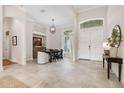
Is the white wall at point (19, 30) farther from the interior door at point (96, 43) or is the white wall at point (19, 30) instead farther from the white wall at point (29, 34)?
the interior door at point (96, 43)

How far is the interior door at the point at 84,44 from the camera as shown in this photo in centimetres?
756

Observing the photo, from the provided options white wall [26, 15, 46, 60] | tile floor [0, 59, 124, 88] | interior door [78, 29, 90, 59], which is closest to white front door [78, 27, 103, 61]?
interior door [78, 29, 90, 59]

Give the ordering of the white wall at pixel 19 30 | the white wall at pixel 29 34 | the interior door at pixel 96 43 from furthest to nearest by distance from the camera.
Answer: the white wall at pixel 29 34, the interior door at pixel 96 43, the white wall at pixel 19 30

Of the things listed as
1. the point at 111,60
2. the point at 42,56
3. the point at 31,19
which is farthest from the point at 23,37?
the point at 111,60

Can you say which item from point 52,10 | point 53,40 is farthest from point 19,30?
point 53,40

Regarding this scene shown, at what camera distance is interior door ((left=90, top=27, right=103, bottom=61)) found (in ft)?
22.8

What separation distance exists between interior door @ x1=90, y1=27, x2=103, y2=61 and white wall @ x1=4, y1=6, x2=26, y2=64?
436cm

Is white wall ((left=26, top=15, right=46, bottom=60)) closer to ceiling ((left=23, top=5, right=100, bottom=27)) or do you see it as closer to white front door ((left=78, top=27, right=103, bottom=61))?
ceiling ((left=23, top=5, right=100, bottom=27))

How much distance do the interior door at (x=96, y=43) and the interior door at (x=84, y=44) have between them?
293mm

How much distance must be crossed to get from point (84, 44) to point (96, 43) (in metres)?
0.88

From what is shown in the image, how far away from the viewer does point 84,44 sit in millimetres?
7684

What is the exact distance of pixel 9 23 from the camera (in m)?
7.75

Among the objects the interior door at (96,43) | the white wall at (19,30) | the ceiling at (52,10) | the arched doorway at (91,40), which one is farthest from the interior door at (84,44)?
the white wall at (19,30)

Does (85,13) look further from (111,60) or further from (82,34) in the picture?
(111,60)
